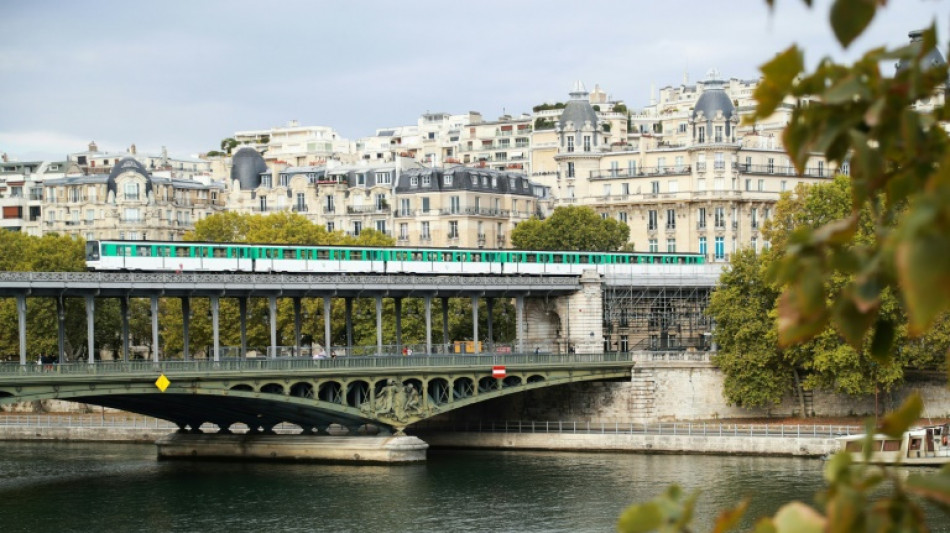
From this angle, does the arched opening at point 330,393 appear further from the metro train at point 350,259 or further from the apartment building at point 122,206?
the apartment building at point 122,206

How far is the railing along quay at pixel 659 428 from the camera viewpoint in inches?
3007

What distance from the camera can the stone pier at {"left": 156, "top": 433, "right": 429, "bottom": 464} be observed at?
74.6 metres

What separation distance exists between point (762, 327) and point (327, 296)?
21151mm

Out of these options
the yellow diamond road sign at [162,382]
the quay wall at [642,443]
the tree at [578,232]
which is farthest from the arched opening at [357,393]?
the tree at [578,232]

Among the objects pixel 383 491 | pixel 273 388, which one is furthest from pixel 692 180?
pixel 383 491

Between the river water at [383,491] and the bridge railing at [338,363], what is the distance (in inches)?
176

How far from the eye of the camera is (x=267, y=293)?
78125 millimetres

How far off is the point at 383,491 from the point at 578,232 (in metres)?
60.9

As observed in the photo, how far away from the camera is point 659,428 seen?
7925cm

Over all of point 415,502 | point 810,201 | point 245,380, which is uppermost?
point 810,201

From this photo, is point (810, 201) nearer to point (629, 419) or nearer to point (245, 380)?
point (629, 419)

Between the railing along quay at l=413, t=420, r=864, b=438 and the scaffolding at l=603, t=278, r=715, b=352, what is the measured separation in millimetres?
12588

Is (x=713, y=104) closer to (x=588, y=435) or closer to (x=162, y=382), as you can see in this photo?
(x=588, y=435)

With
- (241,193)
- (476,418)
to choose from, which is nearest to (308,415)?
(476,418)
